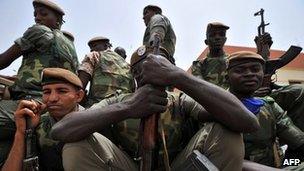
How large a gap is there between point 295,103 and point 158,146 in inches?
102

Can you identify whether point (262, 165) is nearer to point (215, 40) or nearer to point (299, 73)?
point (215, 40)

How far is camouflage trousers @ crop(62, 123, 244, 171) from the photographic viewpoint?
235cm

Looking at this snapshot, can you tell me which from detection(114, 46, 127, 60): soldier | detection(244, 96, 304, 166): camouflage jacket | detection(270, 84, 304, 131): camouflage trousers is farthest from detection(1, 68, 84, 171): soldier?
detection(114, 46, 127, 60): soldier

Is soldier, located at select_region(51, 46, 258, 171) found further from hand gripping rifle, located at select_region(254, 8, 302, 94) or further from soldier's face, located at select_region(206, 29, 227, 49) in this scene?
soldier's face, located at select_region(206, 29, 227, 49)

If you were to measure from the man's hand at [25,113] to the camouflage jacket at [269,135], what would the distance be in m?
1.92

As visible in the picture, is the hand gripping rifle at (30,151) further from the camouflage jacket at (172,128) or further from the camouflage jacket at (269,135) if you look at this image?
the camouflage jacket at (269,135)

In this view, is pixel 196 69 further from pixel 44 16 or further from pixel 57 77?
pixel 57 77

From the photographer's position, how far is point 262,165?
11.1ft

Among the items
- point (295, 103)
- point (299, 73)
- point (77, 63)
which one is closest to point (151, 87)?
point (77, 63)

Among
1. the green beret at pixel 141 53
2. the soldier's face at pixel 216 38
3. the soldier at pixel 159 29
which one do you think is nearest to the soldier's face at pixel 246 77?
the soldier at pixel 159 29

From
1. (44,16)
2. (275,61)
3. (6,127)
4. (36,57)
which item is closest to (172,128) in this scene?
(6,127)

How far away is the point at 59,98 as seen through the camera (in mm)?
2975

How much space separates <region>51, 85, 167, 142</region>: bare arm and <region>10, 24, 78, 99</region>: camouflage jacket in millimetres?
1453

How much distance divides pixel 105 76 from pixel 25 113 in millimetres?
1612
